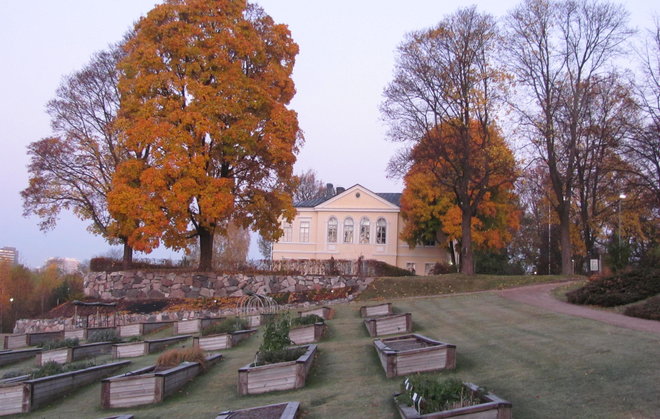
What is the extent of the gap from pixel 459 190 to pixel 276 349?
22.7m

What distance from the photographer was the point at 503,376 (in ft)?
29.4

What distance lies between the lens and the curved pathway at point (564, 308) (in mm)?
12816

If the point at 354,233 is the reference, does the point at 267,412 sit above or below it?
below

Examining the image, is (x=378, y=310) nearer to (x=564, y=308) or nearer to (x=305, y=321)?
(x=305, y=321)

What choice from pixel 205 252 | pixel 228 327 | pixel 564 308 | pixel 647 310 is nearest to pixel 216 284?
pixel 205 252

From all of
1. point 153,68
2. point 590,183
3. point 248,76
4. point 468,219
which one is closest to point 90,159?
point 153,68

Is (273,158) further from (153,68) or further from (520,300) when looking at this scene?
(520,300)

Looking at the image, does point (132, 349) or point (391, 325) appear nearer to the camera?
point (391, 325)

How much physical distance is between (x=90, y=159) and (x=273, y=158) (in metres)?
11.2

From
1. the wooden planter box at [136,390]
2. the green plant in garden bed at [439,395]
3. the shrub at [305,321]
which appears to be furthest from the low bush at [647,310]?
the wooden planter box at [136,390]

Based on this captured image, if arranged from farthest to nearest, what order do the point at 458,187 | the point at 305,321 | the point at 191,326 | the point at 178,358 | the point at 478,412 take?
the point at 458,187 → the point at 191,326 → the point at 305,321 → the point at 178,358 → the point at 478,412

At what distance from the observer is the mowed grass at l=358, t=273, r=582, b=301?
2625 cm

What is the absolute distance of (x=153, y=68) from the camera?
28.0 metres

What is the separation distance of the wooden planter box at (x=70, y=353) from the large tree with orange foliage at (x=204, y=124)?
965 cm
